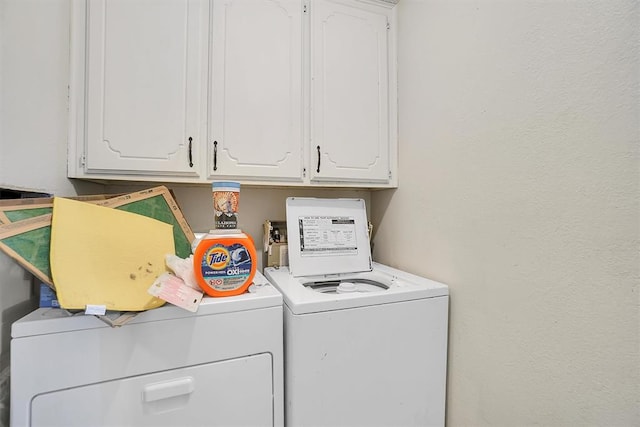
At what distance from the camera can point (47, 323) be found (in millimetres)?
775

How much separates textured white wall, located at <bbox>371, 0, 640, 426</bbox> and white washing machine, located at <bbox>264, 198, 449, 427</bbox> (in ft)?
0.39

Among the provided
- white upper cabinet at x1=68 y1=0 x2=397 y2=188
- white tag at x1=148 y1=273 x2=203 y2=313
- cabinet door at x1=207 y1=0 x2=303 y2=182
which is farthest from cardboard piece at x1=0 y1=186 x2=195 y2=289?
cabinet door at x1=207 y1=0 x2=303 y2=182

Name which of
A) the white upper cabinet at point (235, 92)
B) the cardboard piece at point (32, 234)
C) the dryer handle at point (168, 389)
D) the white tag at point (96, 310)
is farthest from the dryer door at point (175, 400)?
the white upper cabinet at point (235, 92)

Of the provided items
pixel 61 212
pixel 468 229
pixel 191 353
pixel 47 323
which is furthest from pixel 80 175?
pixel 468 229

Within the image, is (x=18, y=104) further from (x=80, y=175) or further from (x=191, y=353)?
(x=191, y=353)

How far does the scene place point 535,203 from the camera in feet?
2.98

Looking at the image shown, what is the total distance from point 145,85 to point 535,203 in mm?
1650

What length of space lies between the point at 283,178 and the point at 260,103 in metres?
0.40

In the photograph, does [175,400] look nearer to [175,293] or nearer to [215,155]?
[175,293]

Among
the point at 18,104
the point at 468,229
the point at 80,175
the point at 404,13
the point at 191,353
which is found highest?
the point at 404,13

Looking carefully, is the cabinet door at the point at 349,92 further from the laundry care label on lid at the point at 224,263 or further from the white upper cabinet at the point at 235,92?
the laundry care label on lid at the point at 224,263

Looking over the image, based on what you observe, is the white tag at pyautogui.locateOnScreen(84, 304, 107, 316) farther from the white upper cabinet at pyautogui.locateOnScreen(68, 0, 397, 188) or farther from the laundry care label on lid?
the white upper cabinet at pyautogui.locateOnScreen(68, 0, 397, 188)

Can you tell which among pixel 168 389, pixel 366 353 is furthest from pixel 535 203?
pixel 168 389

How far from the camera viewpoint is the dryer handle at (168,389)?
2.75 feet
